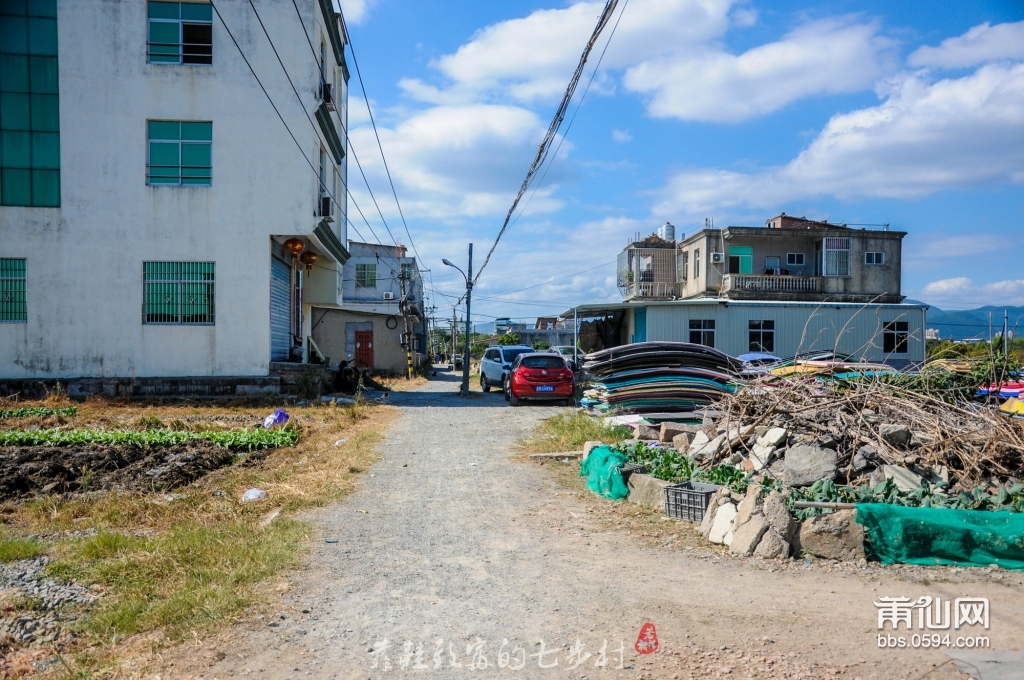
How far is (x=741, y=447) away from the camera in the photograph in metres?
8.67

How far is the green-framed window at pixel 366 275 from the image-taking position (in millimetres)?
46375

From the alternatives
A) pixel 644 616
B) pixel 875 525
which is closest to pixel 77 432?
pixel 644 616

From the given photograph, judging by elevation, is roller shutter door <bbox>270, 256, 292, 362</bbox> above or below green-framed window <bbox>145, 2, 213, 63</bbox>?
below

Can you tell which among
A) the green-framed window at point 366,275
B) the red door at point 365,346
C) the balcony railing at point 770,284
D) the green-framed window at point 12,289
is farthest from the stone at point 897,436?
the green-framed window at point 366,275

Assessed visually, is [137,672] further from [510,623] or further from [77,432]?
[77,432]

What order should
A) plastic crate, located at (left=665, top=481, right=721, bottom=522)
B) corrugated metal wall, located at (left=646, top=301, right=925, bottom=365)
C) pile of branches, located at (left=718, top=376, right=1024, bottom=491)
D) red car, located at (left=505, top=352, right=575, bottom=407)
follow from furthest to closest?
corrugated metal wall, located at (left=646, top=301, right=925, bottom=365)
red car, located at (left=505, top=352, right=575, bottom=407)
pile of branches, located at (left=718, top=376, right=1024, bottom=491)
plastic crate, located at (left=665, top=481, right=721, bottom=522)

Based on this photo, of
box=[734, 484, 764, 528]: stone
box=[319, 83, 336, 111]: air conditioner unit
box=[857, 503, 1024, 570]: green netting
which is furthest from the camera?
box=[319, 83, 336, 111]: air conditioner unit

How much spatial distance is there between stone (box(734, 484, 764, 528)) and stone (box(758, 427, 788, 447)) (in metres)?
2.06

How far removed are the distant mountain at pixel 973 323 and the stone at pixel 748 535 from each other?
15.4ft

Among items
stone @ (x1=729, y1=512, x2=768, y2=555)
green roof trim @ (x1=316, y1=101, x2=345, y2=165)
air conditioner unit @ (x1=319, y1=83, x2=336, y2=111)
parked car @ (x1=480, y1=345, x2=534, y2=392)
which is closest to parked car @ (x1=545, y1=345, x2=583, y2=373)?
parked car @ (x1=480, y1=345, x2=534, y2=392)

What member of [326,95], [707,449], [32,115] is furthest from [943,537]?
[32,115]

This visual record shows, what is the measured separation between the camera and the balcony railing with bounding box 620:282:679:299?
44375 millimetres

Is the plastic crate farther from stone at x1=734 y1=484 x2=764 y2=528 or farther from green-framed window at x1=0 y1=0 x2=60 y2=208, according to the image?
green-framed window at x1=0 y1=0 x2=60 y2=208

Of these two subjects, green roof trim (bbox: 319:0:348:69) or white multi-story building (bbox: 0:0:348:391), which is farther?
green roof trim (bbox: 319:0:348:69)
